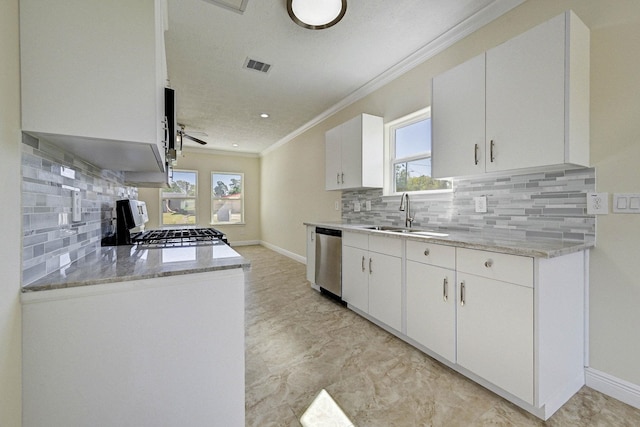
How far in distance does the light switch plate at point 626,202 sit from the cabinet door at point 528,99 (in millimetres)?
423

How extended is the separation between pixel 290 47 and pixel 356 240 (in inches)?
80.6

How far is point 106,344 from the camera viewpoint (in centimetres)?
103

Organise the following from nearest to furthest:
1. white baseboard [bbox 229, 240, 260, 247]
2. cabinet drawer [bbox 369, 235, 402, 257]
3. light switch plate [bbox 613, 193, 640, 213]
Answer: light switch plate [bbox 613, 193, 640, 213] < cabinet drawer [bbox 369, 235, 402, 257] < white baseboard [bbox 229, 240, 260, 247]

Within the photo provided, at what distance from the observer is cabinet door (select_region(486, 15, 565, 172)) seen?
5.26 ft

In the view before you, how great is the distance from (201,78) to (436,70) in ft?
8.86

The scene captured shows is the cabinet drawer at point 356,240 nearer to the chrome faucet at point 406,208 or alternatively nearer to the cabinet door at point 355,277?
the cabinet door at point 355,277

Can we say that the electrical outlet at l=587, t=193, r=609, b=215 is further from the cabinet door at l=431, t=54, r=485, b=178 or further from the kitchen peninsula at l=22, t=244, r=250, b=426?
the kitchen peninsula at l=22, t=244, r=250, b=426

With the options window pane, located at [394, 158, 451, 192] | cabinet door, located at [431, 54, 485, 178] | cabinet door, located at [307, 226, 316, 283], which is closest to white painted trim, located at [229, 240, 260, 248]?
cabinet door, located at [307, 226, 316, 283]

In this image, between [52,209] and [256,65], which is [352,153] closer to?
[256,65]

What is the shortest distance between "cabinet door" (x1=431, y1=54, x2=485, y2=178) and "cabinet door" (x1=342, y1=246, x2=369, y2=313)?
1.09m

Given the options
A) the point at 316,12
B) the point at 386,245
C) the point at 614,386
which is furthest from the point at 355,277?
the point at 316,12

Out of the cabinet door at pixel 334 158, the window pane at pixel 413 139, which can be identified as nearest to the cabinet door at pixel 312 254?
the cabinet door at pixel 334 158

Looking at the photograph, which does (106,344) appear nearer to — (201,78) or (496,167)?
(496,167)

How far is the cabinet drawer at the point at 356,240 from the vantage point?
2723 mm
